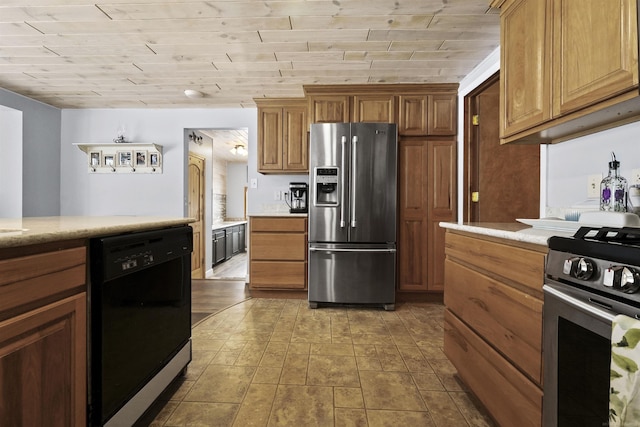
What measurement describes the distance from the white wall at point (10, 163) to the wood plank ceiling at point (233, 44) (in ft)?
1.18

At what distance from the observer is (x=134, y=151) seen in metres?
4.04

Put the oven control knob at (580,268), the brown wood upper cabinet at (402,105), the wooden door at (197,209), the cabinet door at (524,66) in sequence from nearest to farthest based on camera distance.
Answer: the oven control knob at (580,268) → the cabinet door at (524,66) → the brown wood upper cabinet at (402,105) → the wooden door at (197,209)

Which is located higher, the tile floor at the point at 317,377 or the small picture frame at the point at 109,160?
the small picture frame at the point at 109,160

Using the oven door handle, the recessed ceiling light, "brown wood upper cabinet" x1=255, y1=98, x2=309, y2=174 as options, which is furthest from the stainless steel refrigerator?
the oven door handle

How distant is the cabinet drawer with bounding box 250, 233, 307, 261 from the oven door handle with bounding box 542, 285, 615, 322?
254 centimetres

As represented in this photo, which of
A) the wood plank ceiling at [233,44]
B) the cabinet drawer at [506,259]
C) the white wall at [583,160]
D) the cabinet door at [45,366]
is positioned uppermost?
the wood plank ceiling at [233,44]

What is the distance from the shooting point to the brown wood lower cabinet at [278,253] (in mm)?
3375

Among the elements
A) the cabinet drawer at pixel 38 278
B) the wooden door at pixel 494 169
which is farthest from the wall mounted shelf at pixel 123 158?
the wooden door at pixel 494 169

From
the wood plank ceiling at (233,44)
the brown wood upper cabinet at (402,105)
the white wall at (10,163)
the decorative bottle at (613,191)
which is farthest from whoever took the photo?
the white wall at (10,163)

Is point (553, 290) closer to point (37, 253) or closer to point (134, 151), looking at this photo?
point (37, 253)

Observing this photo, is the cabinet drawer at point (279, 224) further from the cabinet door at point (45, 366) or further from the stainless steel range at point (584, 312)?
the stainless steel range at point (584, 312)

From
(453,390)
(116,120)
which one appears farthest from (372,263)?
(116,120)

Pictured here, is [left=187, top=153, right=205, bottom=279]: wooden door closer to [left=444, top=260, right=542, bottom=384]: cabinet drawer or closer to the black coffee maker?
the black coffee maker

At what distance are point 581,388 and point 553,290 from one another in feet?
0.88
